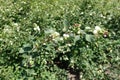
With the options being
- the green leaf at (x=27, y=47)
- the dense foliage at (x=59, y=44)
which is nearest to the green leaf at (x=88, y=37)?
the dense foliage at (x=59, y=44)

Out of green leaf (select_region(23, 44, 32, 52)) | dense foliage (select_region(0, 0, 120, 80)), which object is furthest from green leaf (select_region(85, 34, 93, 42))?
green leaf (select_region(23, 44, 32, 52))

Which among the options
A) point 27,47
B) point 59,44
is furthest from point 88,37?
point 27,47

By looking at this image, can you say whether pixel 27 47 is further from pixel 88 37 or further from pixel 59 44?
pixel 88 37

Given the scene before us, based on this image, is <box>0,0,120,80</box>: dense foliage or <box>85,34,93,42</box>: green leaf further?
<box>85,34,93,42</box>: green leaf

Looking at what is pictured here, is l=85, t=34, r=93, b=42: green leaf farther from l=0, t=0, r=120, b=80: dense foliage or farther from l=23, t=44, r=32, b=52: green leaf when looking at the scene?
l=23, t=44, r=32, b=52: green leaf

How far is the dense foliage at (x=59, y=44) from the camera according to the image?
2.97 m

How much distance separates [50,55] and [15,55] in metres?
0.40

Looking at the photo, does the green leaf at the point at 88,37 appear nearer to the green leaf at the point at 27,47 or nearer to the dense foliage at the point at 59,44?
the dense foliage at the point at 59,44

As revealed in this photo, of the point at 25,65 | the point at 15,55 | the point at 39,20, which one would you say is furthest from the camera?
the point at 39,20

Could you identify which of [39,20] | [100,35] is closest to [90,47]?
[100,35]

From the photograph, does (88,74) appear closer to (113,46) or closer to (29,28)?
(113,46)

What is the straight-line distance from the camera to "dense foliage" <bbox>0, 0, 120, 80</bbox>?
2.97 metres

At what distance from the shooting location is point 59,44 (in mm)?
3070

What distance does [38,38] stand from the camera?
10.0ft
